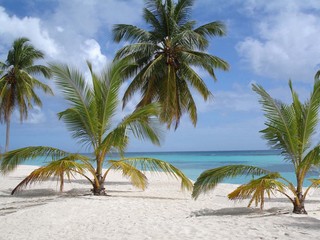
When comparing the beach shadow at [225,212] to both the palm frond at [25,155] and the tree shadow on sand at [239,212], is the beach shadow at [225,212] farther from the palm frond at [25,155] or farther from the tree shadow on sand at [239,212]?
the palm frond at [25,155]

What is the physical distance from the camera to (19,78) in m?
24.2

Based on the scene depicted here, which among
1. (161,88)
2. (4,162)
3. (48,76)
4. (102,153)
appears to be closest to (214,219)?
(102,153)

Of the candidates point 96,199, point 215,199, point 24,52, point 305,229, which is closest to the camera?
point 305,229

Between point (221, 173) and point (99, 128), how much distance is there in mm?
4464

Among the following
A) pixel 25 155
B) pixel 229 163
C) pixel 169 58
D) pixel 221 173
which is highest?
pixel 169 58

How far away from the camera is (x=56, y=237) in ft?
20.9

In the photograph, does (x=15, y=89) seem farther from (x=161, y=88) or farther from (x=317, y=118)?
(x=317, y=118)

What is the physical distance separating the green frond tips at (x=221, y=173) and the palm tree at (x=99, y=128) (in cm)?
179

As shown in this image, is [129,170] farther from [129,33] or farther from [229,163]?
[229,163]

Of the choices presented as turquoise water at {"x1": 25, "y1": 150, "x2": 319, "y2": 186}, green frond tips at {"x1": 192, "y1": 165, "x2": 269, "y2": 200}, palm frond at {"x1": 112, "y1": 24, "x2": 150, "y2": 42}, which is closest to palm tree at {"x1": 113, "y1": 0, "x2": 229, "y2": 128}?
palm frond at {"x1": 112, "y1": 24, "x2": 150, "y2": 42}

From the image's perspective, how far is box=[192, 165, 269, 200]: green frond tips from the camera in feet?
28.5

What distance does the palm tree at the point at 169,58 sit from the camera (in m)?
17.8

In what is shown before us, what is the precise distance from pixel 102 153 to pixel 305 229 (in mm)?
6707

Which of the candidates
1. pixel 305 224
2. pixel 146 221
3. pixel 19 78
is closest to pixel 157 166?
pixel 146 221
